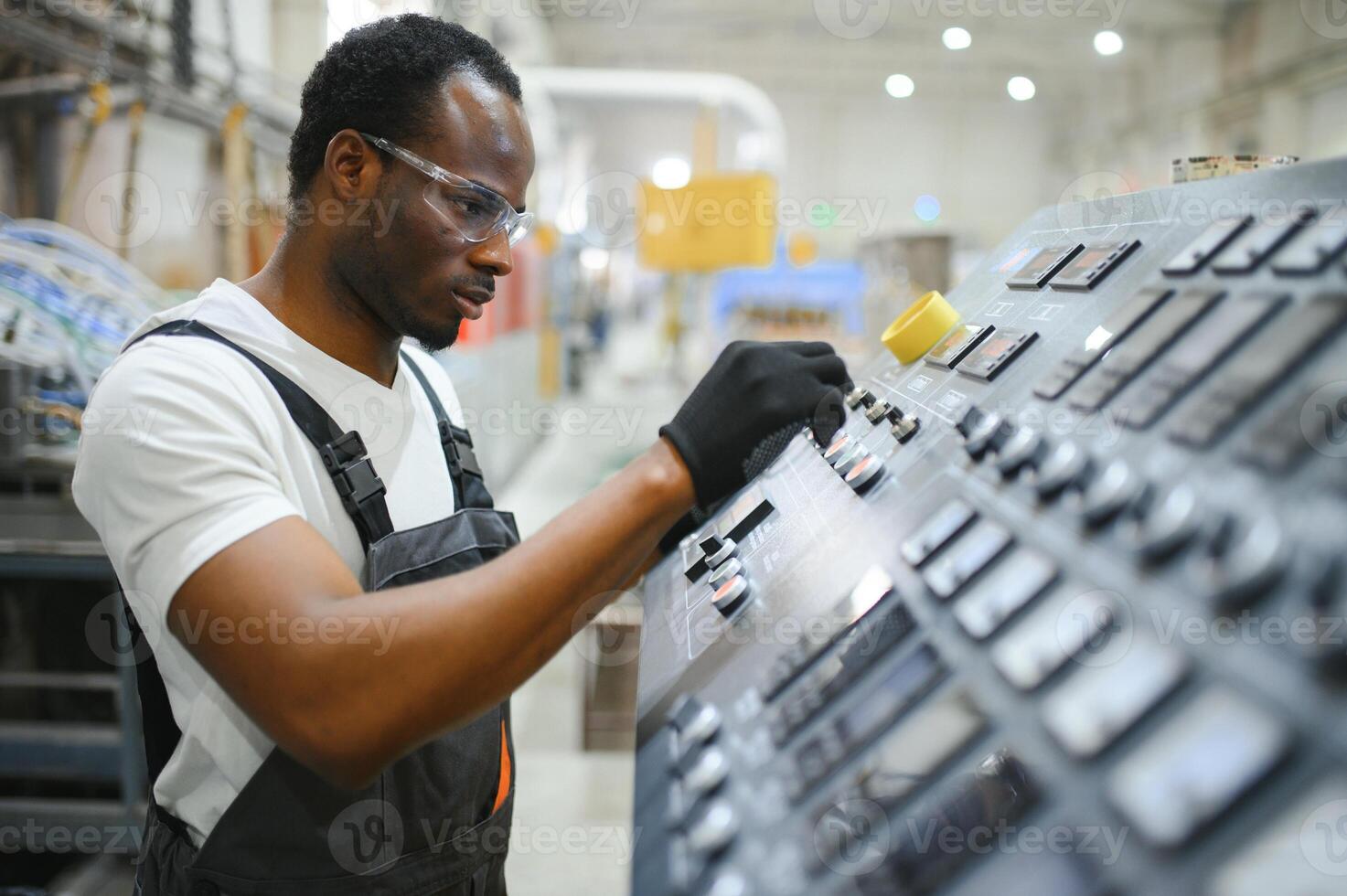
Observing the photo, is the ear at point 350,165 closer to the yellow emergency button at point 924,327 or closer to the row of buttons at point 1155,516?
the yellow emergency button at point 924,327

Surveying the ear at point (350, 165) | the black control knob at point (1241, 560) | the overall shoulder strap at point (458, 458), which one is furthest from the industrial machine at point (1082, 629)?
the ear at point (350, 165)

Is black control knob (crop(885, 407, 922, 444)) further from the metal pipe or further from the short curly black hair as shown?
the metal pipe

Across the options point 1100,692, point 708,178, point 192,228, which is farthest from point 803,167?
point 1100,692

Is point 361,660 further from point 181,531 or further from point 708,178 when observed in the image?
point 708,178

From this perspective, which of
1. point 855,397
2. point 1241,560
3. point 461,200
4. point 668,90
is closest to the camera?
point 1241,560

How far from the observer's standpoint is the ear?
1087mm

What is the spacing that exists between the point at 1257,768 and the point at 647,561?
99 cm

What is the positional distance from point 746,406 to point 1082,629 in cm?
42

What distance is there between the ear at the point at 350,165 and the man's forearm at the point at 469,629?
538 mm

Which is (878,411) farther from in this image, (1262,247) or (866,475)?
(1262,247)

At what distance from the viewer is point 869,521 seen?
0.84 metres

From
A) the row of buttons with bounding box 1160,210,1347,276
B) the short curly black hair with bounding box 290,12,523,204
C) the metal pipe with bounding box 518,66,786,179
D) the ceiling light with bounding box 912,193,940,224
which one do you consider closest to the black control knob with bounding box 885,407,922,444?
the row of buttons with bounding box 1160,210,1347,276

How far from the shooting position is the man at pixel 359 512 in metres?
0.73

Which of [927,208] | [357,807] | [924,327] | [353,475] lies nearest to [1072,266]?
[924,327]
